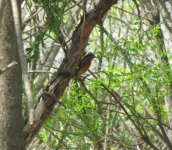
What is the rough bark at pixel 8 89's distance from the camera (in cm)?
181

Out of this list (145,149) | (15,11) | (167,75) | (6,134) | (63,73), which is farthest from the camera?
(145,149)

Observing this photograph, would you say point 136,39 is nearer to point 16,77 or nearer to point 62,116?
point 62,116

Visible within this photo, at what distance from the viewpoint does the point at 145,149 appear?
213 inches

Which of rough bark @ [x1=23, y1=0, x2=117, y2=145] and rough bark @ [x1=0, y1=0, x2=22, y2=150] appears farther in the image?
rough bark @ [x1=23, y1=0, x2=117, y2=145]

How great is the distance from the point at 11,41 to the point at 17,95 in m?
0.22

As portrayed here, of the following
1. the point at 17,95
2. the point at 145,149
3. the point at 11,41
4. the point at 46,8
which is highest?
the point at 46,8

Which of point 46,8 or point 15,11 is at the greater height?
point 46,8

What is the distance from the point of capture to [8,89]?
1834 mm

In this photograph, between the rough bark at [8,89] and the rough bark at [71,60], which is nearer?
the rough bark at [8,89]

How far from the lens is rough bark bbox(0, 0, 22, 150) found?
1812 millimetres

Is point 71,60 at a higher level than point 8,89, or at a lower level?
higher

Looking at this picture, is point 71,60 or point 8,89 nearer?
point 8,89

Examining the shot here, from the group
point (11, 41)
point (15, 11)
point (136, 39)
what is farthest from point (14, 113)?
point (136, 39)

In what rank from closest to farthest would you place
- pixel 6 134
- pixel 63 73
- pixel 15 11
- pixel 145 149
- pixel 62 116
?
pixel 15 11 < pixel 6 134 < pixel 63 73 < pixel 62 116 < pixel 145 149
